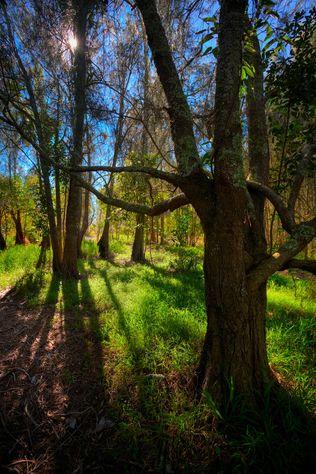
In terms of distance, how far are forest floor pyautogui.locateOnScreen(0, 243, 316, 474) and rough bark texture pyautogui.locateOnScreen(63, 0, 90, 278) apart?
2.25 metres

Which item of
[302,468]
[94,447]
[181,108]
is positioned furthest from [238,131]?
[94,447]

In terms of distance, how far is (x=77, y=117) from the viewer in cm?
577

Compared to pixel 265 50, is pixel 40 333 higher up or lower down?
lower down

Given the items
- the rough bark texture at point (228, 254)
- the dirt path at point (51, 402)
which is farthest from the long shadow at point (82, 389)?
the rough bark texture at point (228, 254)

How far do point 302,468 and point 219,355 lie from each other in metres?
0.89

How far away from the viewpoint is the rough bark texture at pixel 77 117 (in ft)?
17.0

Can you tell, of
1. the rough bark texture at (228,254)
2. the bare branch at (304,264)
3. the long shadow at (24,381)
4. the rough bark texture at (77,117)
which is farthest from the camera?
the rough bark texture at (77,117)

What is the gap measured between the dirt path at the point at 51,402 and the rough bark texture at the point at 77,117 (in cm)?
293

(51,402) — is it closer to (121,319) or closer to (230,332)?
(121,319)

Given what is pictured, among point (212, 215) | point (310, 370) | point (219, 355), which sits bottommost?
point (310, 370)

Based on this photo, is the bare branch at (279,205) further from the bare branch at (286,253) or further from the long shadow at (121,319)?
the long shadow at (121,319)

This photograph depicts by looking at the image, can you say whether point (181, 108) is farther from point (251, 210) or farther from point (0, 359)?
point (0, 359)

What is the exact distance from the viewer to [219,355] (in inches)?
81.6

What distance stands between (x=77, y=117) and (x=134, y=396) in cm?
587
